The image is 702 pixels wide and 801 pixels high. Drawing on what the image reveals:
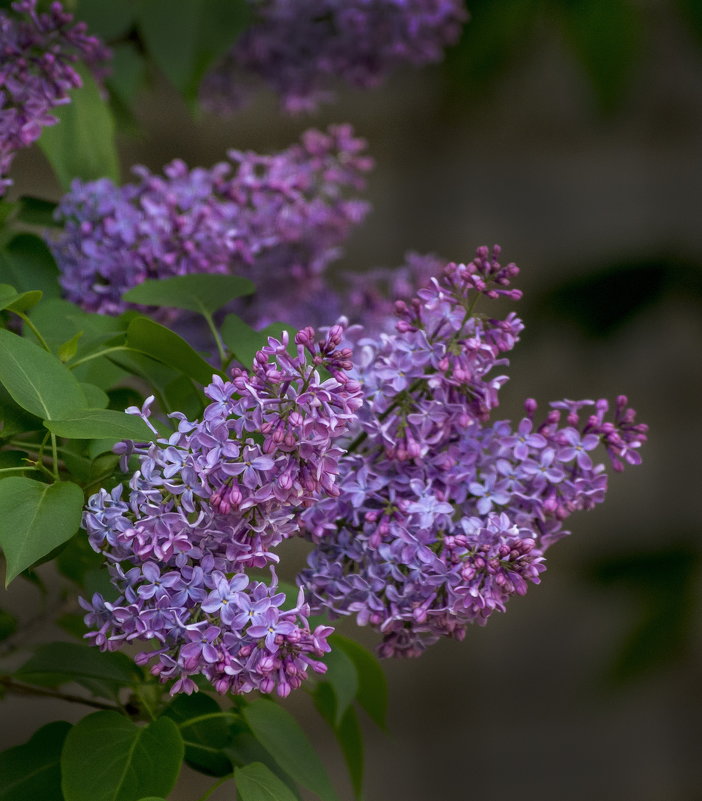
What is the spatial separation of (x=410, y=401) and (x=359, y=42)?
310mm

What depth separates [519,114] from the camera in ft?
5.07

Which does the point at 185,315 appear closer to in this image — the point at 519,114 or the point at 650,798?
the point at 519,114

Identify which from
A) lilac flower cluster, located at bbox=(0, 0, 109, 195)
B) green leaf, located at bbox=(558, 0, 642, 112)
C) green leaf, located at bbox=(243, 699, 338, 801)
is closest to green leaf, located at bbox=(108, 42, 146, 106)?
lilac flower cluster, located at bbox=(0, 0, 109, 195)

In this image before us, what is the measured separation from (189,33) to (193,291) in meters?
0.17

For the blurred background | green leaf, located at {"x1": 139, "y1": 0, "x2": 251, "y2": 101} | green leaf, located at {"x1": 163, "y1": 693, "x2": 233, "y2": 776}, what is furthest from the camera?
the blurred background

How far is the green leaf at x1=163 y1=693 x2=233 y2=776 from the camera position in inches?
15.8

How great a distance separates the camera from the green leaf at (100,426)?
30 cm

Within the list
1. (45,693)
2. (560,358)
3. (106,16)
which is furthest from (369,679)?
(560,358)

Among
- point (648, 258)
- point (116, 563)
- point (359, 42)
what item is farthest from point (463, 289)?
point (648, 258)

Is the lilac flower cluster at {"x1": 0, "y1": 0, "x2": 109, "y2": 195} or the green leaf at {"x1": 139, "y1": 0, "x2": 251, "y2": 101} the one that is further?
the green leaf at {"x1": 139, "y1": 0, "x2": 251, "y2": 101}

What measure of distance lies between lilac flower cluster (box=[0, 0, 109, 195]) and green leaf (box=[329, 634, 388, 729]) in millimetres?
243

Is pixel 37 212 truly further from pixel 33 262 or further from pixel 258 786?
pixel 258 786

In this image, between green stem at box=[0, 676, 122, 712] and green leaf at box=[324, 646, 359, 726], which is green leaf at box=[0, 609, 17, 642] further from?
green leaf at box=[324, 646, 359, 726]

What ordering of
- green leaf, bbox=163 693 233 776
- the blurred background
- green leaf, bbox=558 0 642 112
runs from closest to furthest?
green leaf, bbox=163 693 233 776 < green leaf, bbox=558 0 642 112 < the blurred background
